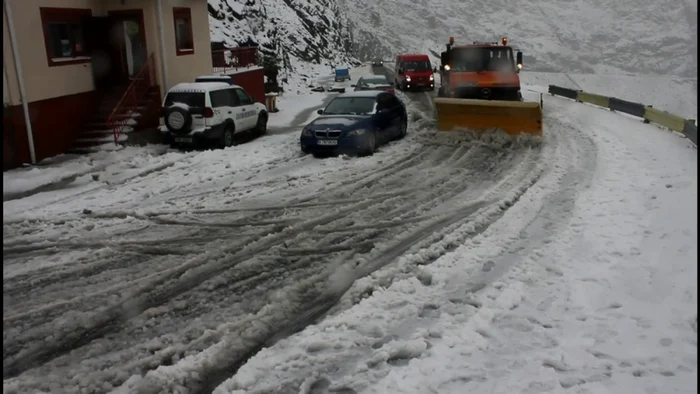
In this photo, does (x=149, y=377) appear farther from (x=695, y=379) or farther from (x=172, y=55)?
(x=172, y=55)

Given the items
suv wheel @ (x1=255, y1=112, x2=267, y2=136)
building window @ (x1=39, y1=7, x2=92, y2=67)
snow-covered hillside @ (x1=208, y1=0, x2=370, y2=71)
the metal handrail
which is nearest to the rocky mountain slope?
snow-covered hillside @ (x1=208, y1=0, x2=370, y2=71)

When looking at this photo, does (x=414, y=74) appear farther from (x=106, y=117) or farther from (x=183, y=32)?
(x=106, y=117)

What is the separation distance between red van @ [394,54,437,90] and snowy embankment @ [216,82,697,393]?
78.0 feet

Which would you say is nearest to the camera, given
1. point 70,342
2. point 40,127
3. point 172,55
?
point 70,342

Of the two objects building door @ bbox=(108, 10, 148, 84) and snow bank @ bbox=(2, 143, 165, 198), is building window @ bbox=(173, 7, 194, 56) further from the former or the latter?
snow bank @ bbox=(2, 143, 165, 198)

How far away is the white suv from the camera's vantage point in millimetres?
14820

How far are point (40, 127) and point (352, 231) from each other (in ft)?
33.3

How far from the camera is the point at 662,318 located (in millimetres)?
5480

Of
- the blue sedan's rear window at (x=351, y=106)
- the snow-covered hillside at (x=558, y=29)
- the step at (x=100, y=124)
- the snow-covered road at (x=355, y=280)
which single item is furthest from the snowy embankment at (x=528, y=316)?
the snow-covered hillside at (x=558, y=29)

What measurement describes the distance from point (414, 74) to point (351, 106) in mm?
18195

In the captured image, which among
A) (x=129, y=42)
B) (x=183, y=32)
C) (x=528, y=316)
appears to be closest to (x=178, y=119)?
(x=129, y=42)

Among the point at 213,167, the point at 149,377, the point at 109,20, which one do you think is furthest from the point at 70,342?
the point at 109,20

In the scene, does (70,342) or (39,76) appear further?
(39,76)

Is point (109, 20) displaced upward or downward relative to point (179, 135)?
upward
